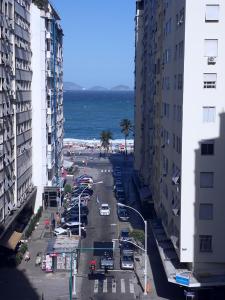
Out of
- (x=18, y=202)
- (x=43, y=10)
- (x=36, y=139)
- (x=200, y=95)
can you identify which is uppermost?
(x=43, y=10)

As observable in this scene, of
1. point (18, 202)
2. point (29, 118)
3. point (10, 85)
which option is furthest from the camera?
point (29, 118)

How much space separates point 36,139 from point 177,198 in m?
34.4

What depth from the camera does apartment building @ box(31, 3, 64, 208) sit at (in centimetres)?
7850

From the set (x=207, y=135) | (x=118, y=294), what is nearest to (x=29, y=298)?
(x=118, y=294)

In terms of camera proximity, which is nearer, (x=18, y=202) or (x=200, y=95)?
(x=200, y=95)

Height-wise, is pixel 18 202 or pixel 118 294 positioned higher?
pixel 18 202

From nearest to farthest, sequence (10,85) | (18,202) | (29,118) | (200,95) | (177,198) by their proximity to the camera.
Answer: (200,95), (177,198), (10,85), (18,202), (29,118)

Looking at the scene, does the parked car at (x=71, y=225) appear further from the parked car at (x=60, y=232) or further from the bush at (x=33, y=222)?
the bush at (x=33, y=222)

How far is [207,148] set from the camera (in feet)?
158

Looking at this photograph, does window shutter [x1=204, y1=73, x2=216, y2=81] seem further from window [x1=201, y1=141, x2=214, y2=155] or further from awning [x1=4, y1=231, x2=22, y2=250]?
awning [x1=4, y1=231, x2=22, y2=250]

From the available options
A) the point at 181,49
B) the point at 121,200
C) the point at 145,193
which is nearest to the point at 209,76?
the point at 181,49

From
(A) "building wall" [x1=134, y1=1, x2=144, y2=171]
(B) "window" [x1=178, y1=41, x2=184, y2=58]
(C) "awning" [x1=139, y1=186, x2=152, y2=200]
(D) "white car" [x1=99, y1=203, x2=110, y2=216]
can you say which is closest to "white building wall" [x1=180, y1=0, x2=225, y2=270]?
(B) "window" [x1=178, y1=41, x2=184, y2=58]

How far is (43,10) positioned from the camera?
80.2 m

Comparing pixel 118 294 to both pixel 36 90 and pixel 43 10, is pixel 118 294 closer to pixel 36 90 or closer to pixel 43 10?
pixel 36 90
